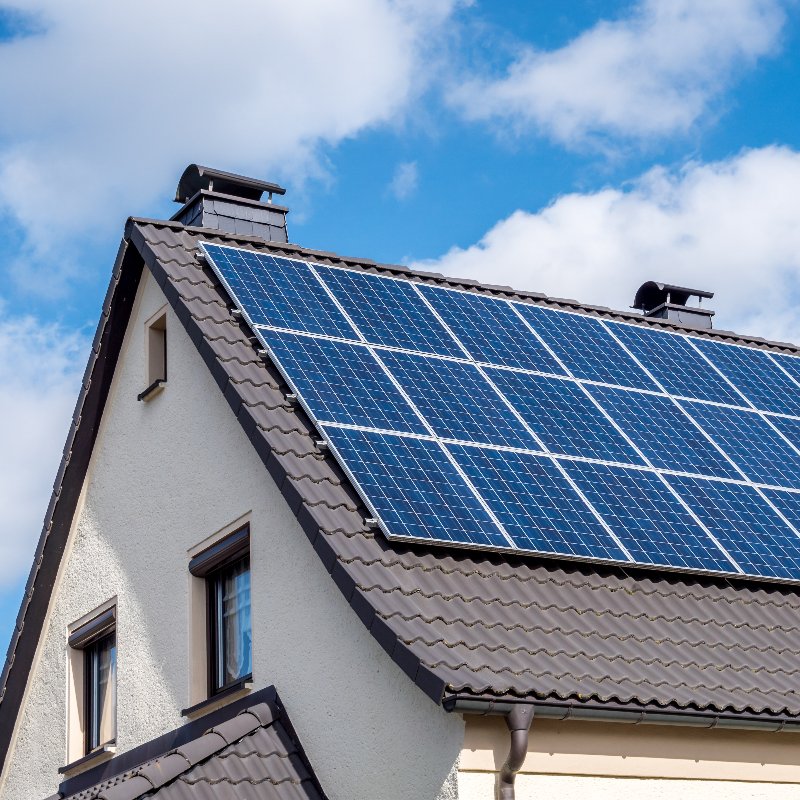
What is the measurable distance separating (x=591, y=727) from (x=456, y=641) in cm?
107

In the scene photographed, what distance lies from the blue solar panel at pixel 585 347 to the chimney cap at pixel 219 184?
357 cm

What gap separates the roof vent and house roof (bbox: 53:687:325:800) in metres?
10.2

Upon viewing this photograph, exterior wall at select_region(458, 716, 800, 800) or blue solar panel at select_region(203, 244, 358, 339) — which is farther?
blue solar panel at select_region(203, 244, 358, 339)

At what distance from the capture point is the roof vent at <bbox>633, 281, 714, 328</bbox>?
19938 millimetres

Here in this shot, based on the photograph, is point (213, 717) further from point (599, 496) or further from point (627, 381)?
point (627, 381)

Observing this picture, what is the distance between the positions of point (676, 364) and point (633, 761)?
6642 millimetres

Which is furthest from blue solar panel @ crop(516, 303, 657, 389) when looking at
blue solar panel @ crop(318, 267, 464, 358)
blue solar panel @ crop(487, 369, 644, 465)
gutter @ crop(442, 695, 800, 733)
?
gutter @ crop(442, 695, 800, 733)

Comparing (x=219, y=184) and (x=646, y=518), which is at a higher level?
(x=219, y=184)

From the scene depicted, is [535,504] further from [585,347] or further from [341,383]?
[585,347]

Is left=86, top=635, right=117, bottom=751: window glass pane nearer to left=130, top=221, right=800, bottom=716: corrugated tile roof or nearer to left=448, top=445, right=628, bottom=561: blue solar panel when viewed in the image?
left=130, top=221, right=800, bottom=716: corrugated tile roof

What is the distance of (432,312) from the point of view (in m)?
14.7

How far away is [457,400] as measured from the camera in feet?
42.4

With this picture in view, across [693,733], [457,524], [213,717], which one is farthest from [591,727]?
[213,717]

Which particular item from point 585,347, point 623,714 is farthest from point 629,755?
point 585,347
